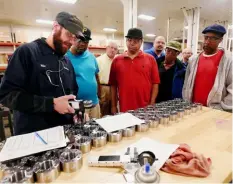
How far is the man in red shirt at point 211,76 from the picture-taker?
1.74 meters

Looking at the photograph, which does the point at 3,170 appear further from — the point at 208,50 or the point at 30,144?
the point at 208,50

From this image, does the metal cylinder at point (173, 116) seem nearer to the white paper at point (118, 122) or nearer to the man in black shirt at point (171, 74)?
the white paper at point (118, 122)

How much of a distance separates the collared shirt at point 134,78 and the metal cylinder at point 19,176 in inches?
56.6

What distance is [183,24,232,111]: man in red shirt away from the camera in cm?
174

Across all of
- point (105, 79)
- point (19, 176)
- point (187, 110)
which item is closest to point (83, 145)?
point (19, 176)

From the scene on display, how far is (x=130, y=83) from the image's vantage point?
2006 mm

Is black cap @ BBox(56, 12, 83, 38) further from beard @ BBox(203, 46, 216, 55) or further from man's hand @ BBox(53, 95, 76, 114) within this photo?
beard @ BBox(203, 46, 216, 55)

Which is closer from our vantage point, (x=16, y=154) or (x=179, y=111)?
(x=16, y=154)

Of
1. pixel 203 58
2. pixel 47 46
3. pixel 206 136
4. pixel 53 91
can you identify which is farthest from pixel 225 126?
pixel 47 46

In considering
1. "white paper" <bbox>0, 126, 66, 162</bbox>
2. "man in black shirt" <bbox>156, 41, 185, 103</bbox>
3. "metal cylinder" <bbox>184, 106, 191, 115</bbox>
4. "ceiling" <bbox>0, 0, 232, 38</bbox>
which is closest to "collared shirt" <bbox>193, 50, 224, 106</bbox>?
"man in black shirt" <bbox>156, 41, 185, 103</bbox>

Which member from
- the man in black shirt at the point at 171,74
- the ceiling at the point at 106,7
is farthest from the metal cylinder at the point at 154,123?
the ceiling at the point at 106,7

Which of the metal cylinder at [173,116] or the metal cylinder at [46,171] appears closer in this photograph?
the metal cylinder at [46,171]

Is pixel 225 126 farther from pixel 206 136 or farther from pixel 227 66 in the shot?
pixel 227 66

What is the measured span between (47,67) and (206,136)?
1.20m
